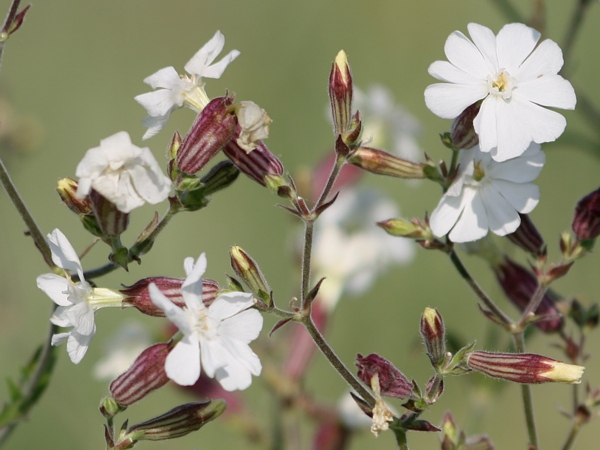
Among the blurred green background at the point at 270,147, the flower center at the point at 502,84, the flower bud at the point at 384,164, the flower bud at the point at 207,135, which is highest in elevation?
the flower center at the point at 502,84

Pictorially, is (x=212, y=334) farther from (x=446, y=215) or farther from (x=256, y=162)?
(x=446, y=215)

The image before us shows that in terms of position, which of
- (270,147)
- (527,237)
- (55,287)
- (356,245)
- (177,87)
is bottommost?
(270,147)

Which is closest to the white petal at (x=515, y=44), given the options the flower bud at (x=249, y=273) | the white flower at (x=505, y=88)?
the white flower at (x=505, y=88)

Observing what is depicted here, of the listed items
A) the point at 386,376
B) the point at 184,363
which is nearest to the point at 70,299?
the point at 184,363

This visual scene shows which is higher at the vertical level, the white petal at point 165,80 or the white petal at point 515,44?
the white petal at point 515,44

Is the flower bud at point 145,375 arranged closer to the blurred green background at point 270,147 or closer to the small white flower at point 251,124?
the small white flower at point 251,124

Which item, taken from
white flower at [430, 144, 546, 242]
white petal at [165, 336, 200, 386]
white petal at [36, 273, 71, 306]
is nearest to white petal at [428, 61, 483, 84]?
white flower at [430, 144, 546, 242]

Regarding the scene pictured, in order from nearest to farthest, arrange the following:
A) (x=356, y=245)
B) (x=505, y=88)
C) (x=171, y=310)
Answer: (x=171, y=310)
(x=505, y=88)
(x=356, y=245)
